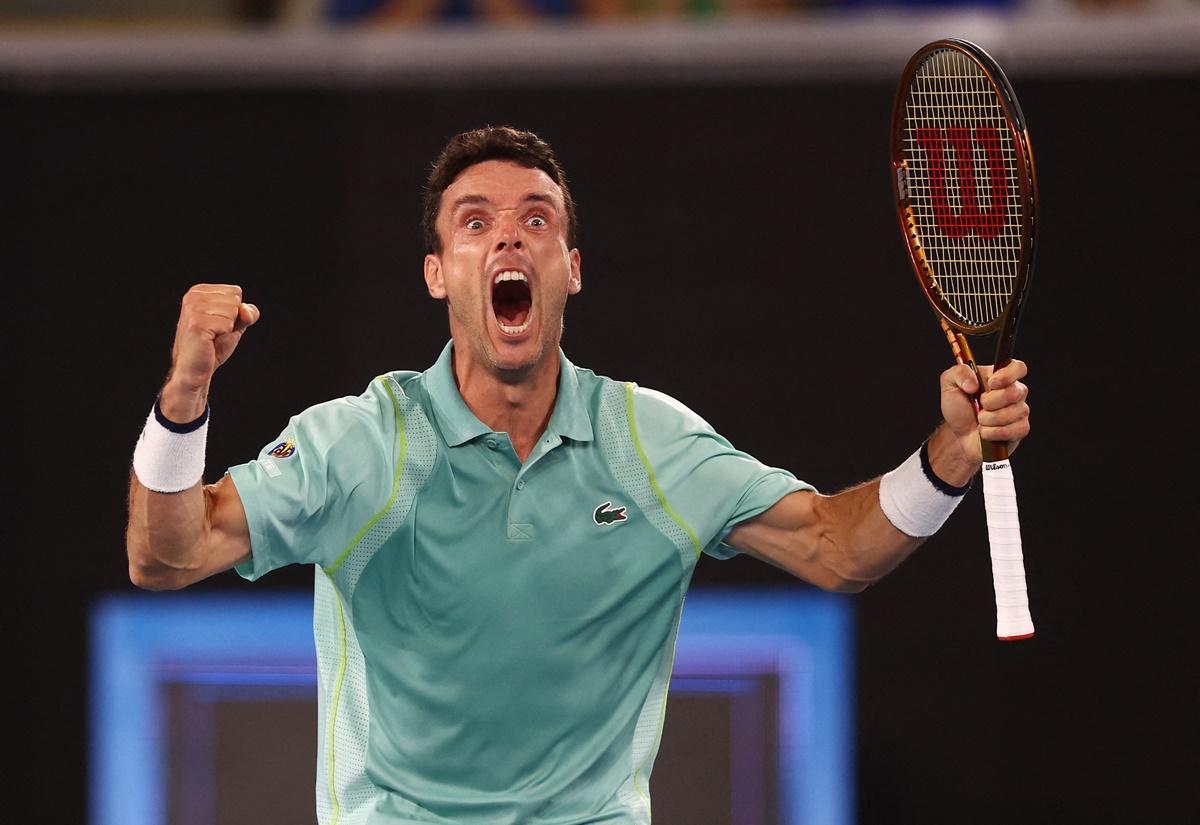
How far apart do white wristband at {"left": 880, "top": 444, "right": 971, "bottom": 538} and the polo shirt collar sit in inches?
22.8

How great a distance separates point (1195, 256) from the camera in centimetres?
529

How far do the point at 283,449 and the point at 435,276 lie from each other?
53cm

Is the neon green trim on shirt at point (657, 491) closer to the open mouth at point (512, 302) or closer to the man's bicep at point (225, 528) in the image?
the open mouth at point (512, 302)

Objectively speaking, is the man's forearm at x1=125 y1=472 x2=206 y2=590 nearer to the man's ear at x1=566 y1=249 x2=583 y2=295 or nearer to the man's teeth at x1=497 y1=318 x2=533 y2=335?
the man's teeth at x1=497 y1=318 x2=533 y2=335

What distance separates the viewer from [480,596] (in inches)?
123

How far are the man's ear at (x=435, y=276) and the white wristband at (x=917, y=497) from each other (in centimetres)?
93

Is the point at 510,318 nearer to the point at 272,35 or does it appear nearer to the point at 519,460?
the point at 519,460

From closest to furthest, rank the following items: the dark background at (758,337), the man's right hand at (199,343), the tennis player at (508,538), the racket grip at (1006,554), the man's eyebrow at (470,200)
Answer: the man's right hand at (199,343), the racket grip at (1006,554), the tennis player at (508,538), the man's eyebrow at (470,200), the dark background at (758,337)

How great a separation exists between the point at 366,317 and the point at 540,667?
94.4 inches

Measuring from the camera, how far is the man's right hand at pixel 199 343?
9.05 ft

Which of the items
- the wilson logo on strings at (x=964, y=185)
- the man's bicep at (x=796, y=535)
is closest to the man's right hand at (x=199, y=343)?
the man's bicep at (x=796, y=535)

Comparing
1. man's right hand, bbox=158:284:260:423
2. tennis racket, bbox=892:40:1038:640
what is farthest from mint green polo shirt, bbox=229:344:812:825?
tennis racket, bbox=892:40:1038:640

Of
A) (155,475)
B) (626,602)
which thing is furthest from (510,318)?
(155,475)

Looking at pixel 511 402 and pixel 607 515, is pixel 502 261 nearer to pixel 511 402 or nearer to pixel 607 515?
pixel 511 402
